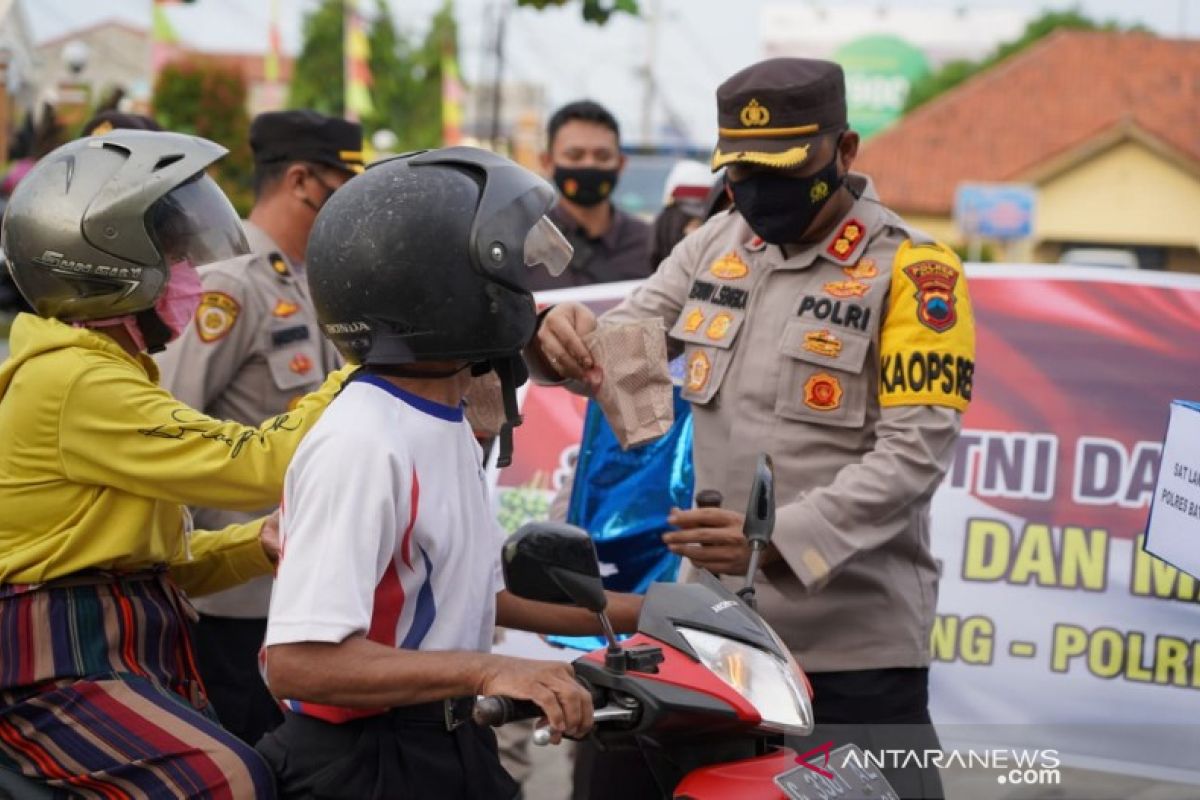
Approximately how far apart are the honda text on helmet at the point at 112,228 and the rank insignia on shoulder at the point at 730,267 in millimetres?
1239

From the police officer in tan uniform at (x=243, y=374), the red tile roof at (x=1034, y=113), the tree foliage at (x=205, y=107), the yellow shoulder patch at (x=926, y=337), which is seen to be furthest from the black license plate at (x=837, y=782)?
the red tile roof at (x=1034, y=113)

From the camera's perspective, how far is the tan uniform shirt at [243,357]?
455 cm

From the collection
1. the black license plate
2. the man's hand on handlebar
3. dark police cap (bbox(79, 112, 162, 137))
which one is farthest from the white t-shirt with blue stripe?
dark police cap (bbox(79, 112, 162, 137))

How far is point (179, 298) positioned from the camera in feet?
11.1

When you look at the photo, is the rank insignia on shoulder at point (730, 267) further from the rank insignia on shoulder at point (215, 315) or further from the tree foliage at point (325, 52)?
the tree foliage at point (325, 52)

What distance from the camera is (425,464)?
2.58m

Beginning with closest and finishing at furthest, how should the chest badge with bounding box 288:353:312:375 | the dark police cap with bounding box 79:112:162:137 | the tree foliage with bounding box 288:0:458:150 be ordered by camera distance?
the chest badge with bounding box 288:353:312:375 → the dark police cap with bounding box 79:112:162:137 → the tree foliage with bounding box 288:0:458:150

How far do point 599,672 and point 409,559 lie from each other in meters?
0.35

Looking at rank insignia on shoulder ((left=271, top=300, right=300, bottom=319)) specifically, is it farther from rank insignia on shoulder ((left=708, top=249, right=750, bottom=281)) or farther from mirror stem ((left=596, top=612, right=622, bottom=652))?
mirror stem ((left=596, top=612, right=622, bottom=652))

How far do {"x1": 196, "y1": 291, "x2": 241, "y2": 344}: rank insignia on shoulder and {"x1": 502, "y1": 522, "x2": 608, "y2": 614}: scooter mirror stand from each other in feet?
7.78

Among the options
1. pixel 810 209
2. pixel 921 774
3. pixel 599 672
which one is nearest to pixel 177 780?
pixel 599 672

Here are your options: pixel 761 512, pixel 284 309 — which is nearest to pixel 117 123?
pixel 284 309

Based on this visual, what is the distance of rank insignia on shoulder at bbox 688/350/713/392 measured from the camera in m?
3.88

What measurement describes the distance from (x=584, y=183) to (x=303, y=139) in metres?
2.59
